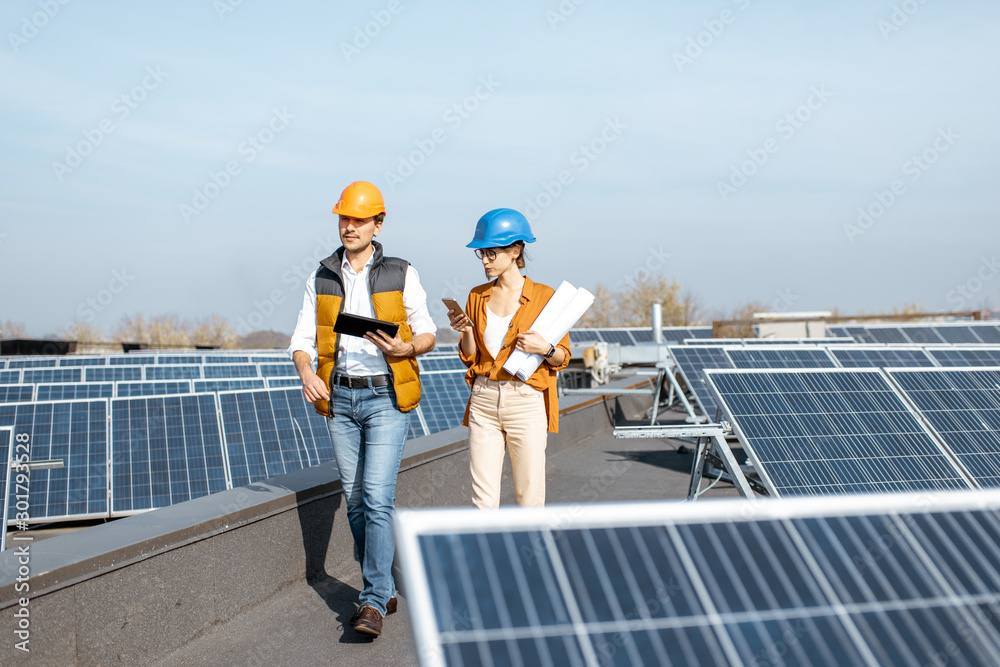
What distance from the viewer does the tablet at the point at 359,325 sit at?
4.19 m

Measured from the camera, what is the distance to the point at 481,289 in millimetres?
4801

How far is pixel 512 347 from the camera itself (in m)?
4.52

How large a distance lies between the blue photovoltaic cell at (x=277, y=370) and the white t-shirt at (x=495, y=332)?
12.2 metres

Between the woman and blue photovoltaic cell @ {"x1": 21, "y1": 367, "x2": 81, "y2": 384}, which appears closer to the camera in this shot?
the woman

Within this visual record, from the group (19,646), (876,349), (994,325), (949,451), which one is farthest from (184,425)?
(994,325)

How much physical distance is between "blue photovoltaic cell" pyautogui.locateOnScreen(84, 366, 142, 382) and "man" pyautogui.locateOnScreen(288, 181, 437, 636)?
14578 millimetres

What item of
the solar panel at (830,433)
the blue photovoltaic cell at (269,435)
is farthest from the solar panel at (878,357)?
the blue photovoltaic cell at (269,435)

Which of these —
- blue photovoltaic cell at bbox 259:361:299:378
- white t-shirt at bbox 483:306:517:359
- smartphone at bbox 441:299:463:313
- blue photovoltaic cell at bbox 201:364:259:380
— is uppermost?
blue photovoltaic cell at bbox 201:364:259:380

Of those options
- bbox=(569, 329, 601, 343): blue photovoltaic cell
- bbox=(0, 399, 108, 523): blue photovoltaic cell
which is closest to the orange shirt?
bbox=(0, 399, 108, 523): blue photovoltaic cell

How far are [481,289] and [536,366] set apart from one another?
2.11 ft

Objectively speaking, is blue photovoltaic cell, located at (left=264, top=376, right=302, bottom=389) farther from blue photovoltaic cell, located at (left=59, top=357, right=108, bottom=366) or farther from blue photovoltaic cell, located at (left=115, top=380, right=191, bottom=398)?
blue photovoltaic cell, located at (left=59, top=357, right=108, bottom=366)

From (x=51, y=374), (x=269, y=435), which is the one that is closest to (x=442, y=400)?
(x=269, y=435)

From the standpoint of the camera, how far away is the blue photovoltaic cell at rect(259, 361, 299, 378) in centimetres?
1642

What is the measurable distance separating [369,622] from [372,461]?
0.87m
